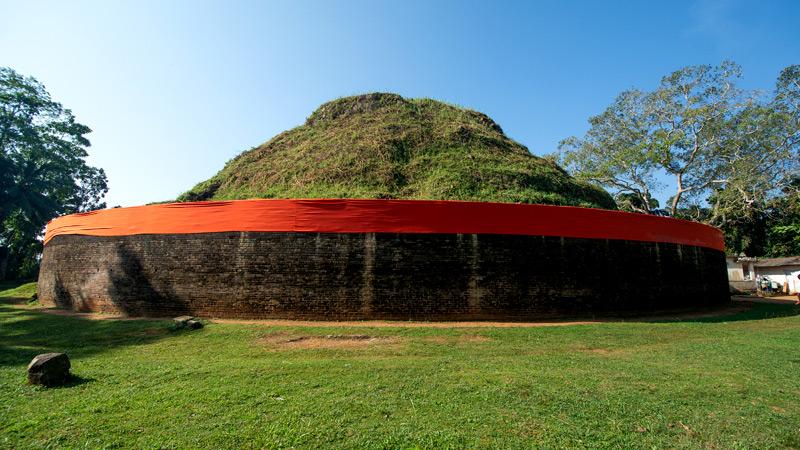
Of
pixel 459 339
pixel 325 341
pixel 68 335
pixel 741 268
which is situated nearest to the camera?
pixel 325 341

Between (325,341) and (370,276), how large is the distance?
6.84ft

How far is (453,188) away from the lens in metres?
12.4

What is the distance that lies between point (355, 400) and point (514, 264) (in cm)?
597

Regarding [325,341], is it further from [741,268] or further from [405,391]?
[741,268]

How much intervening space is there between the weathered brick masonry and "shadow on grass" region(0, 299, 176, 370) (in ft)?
3.14

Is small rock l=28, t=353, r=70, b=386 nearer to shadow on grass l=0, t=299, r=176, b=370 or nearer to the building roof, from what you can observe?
shadow on grass l=0, t=299, r=176, b=370

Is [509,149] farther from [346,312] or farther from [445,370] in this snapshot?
[445,370]

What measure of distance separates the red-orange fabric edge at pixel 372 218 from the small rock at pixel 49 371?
4570 mm

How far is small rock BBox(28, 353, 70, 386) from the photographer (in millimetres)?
4746

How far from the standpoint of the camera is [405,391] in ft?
14.4

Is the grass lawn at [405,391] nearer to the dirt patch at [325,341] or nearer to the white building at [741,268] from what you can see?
the dirt patch at [325,341]

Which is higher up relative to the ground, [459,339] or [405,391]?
[459,339]

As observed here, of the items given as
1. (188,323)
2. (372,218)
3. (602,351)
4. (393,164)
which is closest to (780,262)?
(393,164)

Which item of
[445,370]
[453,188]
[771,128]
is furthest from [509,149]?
[771,128]
